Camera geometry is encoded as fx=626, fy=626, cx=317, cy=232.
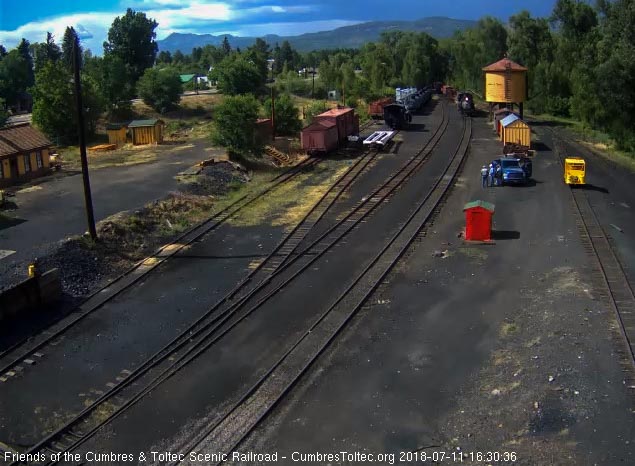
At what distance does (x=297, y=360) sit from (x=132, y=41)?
7269 cm

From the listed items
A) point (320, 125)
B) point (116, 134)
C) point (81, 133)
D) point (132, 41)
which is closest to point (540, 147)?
point (320, 125)

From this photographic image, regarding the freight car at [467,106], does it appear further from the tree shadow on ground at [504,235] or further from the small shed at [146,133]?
the tree shadow on ground at [504,235]

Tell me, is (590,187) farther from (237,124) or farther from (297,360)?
(297,360)

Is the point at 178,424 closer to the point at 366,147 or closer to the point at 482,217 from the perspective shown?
the point at 482,217

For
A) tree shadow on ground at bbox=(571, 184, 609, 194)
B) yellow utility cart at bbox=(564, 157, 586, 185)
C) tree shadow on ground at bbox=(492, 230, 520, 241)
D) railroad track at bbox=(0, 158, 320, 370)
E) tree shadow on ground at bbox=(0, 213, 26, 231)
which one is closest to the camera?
railroad track at bbox=(0, 158, 320, 370)

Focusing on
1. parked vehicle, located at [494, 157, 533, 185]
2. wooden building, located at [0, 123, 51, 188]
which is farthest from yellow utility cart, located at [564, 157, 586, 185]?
wooden building, located at [0, 123, 51, 188]

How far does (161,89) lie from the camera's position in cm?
6322

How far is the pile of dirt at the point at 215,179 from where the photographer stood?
29328 mm

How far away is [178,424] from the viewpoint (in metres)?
11.0

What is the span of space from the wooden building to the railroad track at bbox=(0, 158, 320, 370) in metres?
13.6

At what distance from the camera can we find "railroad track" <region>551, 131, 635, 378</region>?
13.4 meters

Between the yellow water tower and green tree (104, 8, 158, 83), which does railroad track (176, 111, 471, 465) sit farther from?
green tree (104, 8, 158, 83)

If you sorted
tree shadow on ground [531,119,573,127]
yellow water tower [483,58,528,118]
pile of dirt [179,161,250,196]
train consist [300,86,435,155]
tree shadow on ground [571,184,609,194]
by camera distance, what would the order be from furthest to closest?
tree shadow on ground [531,119,573,127]
yellow water tower [483,58,528,118]
train consist [300,86,435,155]
pile of dirt [179,161,250,196]
tree shadow on ground [571,184,609,194]

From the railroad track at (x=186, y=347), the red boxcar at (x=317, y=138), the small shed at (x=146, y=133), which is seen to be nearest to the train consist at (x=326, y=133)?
the red boxcar at (x=317, y=138)
